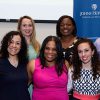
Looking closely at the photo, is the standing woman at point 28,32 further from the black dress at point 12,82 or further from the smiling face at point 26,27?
the black dress at point 12,82

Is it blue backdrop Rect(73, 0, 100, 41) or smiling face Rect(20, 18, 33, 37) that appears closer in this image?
smiling face Rect(20, 18, 33, 37)

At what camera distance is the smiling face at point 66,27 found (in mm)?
3787

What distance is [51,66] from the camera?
118 inches

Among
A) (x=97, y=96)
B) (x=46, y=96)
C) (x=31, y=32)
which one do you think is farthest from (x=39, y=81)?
(x=31, y=32)

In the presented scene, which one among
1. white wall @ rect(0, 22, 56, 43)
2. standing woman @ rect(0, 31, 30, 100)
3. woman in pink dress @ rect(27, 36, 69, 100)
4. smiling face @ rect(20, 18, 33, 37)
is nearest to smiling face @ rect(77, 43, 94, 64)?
woman in pink dress @ rect(27, 36, 69, 100)

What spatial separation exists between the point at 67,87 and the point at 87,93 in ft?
0.75

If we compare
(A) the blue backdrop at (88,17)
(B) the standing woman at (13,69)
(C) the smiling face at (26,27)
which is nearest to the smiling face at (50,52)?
(B) the standing woman at (13,69)

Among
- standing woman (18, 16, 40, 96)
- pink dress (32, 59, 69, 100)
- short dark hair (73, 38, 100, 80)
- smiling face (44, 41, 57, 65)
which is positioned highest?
standing woman (18, 16, 40, 96)

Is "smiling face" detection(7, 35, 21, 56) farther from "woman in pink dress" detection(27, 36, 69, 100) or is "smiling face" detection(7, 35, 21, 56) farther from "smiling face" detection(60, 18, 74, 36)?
"smiling face" detection(60, 18, 74, 36)

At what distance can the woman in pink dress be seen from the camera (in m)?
2.89

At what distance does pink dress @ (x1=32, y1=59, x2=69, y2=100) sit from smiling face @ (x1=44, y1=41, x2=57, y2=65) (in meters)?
0.11

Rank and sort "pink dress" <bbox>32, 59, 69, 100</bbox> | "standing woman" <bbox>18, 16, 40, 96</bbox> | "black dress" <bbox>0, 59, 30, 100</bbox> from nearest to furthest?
1. "black dress" <bbox>0, 59, 30, 100</bbox>
2. "pink dress" <bbox>32, 59, 69, 100</bbox>
3. "standing woman" <bbox>18, 16, 40, 96</bbox>

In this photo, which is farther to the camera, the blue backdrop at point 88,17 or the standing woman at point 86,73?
the blue backdrop at point 88,17

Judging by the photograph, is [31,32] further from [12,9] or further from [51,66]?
[12,9]
